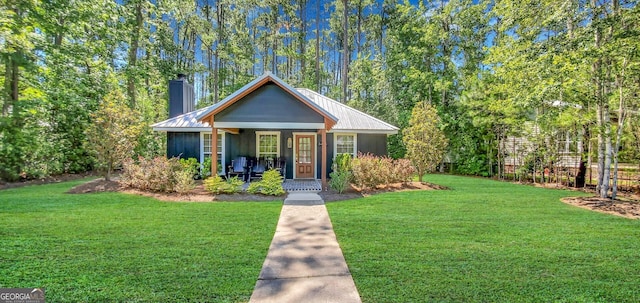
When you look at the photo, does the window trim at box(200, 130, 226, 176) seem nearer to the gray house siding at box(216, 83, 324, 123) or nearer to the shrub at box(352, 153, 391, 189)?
the gray house siding at box(216, 83, 324, 123)

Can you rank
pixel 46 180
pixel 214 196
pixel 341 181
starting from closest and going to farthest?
pixel 214 196 < pixel 341 181 < pixel 46 180

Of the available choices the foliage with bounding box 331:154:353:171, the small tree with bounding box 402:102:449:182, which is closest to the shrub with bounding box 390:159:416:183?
the small tree with bounding box 402:102:449:182

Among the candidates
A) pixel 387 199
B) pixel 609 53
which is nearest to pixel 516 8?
pixel 609 53

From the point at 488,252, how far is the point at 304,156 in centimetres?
962

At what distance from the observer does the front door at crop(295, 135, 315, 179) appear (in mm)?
13133

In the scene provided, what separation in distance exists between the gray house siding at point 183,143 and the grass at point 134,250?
5.43m

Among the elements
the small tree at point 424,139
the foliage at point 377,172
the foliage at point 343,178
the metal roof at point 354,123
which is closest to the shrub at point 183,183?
the foliage at point 343,178

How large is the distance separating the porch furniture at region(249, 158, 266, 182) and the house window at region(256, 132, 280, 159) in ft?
1.62

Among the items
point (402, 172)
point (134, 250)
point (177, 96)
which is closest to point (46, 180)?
point (177, 96)

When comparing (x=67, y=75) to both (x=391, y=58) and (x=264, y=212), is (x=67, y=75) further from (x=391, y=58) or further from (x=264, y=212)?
(x=391, y=58)

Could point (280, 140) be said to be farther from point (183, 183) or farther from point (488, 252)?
point (488, 252)

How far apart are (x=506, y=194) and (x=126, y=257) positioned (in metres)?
10.3

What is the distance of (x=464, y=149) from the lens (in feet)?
54.9

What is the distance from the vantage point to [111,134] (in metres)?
9.98
